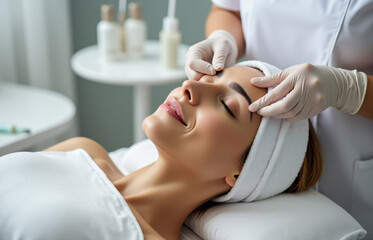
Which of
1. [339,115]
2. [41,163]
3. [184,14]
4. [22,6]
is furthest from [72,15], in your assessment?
[339,115]

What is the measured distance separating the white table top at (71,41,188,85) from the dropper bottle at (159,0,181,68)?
39 millimetres

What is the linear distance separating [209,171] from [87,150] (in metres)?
0.42

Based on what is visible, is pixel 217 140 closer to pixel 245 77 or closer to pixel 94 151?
pixel 245 77

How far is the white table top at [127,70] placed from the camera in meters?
1.78

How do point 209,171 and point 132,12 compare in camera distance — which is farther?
point 132,12

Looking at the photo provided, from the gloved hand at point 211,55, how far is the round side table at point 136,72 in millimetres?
517

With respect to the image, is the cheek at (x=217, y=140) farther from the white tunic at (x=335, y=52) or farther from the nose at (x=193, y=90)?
the white tunic at (x=335, y=52)

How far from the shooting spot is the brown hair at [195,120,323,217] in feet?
3.72

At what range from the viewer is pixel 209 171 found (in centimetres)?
104

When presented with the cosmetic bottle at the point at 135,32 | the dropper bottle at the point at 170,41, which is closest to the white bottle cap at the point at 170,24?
the dropper bottle at the point at 170,41

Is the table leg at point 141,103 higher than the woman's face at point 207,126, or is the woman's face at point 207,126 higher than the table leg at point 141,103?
the woman's face at point 207,126

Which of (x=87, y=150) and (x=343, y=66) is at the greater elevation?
(x=343, y=66)

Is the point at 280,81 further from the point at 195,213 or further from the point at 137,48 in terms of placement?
the point at 137,48

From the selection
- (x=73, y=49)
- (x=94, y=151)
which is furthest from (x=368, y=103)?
(x=73, y=49)
